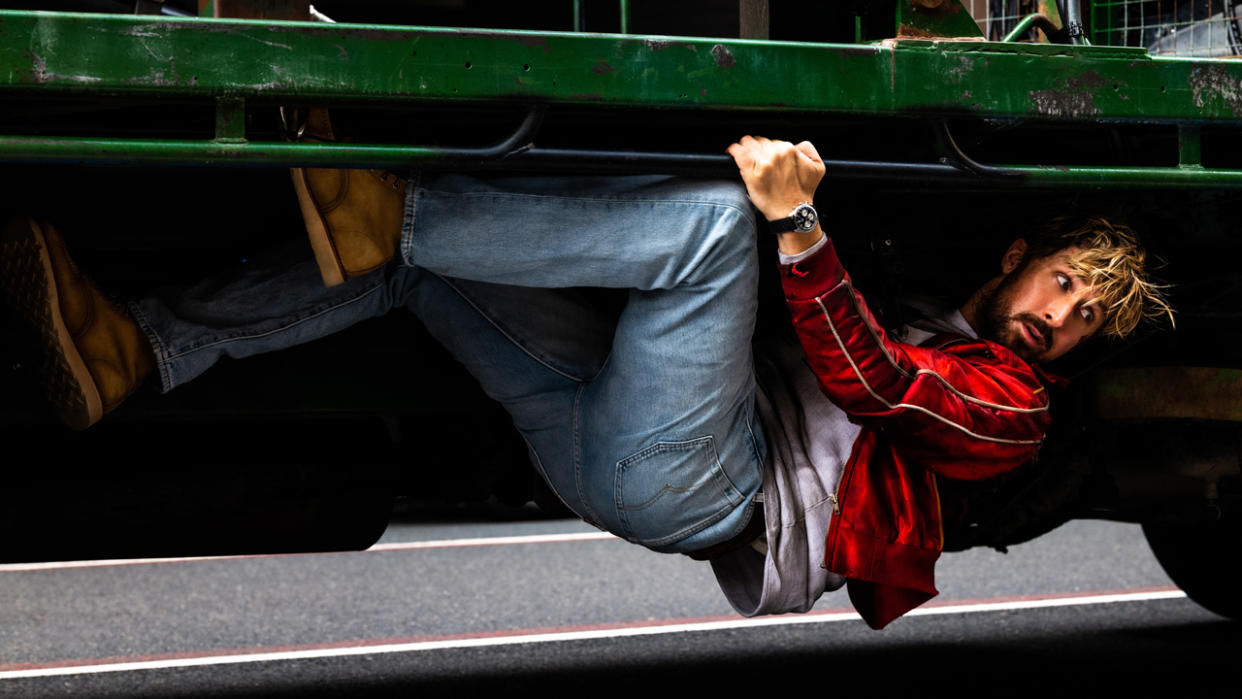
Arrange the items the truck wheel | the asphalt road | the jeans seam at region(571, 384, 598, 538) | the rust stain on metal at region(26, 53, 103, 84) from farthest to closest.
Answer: the truck wheel, the asphalt road, the jeans seam at region(571, 384, 598, 538), the rust stain on metal at region(26, 53, 103, 84)

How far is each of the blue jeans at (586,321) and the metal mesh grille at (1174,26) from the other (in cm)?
122

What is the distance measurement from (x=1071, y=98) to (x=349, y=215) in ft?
4.45

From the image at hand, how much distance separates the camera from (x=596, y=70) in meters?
2.35

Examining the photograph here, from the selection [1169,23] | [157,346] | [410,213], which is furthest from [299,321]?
[1169,23]

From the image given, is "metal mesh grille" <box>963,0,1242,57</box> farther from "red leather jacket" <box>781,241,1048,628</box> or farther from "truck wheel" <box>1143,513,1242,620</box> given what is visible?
"truck wheel" <box>1143,513,1242,620</box>

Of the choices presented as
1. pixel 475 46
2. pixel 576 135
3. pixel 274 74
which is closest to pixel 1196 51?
pixel 576 135

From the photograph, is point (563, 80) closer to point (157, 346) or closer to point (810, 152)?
point (810, 152)

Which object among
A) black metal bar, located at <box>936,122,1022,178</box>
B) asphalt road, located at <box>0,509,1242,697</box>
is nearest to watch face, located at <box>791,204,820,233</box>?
black metal bar, located at <box>936,122,1022,178</box>

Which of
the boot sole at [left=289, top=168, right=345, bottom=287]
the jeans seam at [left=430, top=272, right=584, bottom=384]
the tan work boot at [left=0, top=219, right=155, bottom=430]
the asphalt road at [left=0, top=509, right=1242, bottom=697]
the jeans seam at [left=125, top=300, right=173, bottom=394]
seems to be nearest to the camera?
the boot sole at [left=289, top=168, right=345, bottom=287]

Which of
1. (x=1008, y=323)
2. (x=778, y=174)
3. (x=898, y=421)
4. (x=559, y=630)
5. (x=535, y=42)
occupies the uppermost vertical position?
(x=535, y=42)

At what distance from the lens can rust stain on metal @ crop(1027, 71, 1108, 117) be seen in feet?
8.42

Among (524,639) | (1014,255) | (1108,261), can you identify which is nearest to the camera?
(1108,261)

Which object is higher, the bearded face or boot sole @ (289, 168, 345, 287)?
boot sole @ (289, 168, 345, 287)

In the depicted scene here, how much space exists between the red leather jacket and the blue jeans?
16 cm
